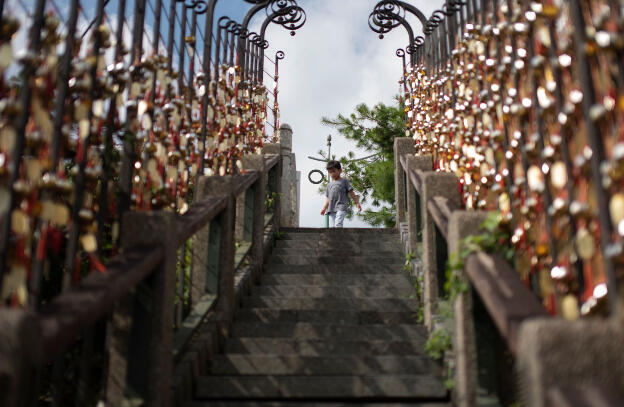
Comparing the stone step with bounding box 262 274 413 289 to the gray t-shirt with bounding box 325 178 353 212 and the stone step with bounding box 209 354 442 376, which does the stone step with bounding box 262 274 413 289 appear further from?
the gray t-shirt with bounding box 325 178 353 212

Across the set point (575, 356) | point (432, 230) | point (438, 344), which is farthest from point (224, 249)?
point (575, 356)

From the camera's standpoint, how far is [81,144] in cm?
252

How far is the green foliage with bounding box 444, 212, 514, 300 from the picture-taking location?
2568 millimetres

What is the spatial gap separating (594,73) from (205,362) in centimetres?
256

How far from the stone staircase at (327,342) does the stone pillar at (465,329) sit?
1.49 ft

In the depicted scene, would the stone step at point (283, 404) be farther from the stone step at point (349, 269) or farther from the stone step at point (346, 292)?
the stone step at point (349, 269)

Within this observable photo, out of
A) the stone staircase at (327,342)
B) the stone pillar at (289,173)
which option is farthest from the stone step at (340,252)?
the stone pillar at (289,173)

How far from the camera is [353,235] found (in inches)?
242

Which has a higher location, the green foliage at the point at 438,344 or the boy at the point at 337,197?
the boy at the point at 337,197

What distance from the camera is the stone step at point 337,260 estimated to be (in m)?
5.33

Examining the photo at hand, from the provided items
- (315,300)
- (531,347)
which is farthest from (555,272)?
(315,300)

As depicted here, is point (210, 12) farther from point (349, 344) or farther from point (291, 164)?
point (291, 164)

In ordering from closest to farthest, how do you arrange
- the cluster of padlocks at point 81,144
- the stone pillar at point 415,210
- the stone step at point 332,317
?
the cluster of padlocks at point 81,144
the stone step at point 332,317
the stone pillar at point 415,210

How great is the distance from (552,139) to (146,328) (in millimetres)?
1882
